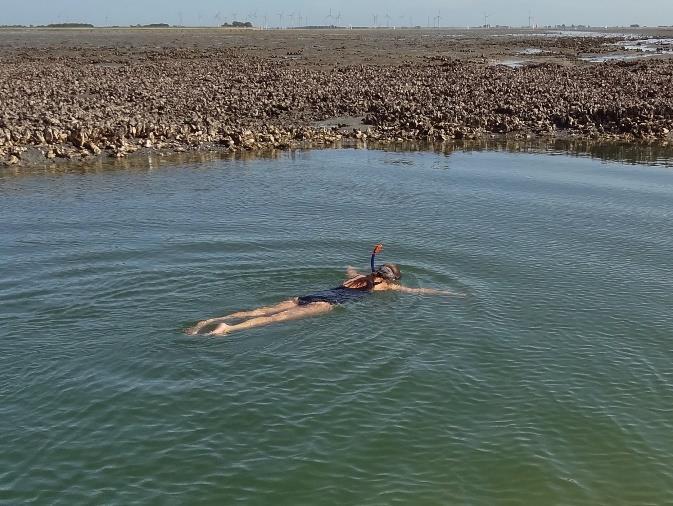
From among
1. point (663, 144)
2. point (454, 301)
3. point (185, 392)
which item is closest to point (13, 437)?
point (185, 392)

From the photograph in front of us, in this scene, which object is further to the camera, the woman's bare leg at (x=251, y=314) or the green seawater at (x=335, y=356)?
the woman's bare leg at (x=251, y=314)

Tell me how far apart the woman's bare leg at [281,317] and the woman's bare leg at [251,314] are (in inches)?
6.6

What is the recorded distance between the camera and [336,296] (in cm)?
1775

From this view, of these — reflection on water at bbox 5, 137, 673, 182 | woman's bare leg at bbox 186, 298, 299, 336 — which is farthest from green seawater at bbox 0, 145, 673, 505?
reflection on water at bbox 5, 137, 673, 182

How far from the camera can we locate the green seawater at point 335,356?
37.7ft

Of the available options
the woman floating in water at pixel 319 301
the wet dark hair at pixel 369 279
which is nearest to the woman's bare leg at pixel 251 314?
the woman floating in water at pixel 319 301

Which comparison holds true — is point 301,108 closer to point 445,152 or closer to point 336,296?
point 445,152

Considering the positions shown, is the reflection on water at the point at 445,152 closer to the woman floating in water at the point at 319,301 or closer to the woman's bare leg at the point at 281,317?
the woman floating in water at the point at 319,301

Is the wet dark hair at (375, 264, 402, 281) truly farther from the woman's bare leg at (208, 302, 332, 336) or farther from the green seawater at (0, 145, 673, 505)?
the woman's bare leg at (208, 302, 332, 336)

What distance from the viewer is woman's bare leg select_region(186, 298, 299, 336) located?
53.0 ft

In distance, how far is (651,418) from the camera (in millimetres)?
13211

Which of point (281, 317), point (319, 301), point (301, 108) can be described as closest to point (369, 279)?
point (319, 301)

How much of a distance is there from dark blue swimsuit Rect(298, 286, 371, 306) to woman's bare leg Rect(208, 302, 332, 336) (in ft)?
0.46

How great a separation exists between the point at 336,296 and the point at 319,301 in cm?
58
